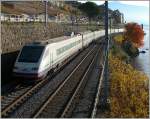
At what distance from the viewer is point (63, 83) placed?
25312mm

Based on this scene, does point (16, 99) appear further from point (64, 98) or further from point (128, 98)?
point (128, 98)

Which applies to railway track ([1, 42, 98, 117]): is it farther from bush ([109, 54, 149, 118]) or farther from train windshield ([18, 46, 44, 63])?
bush ([109, 54, 149, 118])

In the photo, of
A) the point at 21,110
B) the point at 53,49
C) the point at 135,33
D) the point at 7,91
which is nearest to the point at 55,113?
the point at 21,110

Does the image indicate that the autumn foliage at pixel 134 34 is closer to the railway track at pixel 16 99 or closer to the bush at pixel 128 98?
the bush at pixel 128 98

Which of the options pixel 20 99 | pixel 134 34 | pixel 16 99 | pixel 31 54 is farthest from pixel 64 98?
pixel 134 34

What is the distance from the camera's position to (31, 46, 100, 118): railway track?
58.5 feet

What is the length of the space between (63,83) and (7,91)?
4.28 meters

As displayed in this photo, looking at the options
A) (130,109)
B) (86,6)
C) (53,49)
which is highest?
(86,6)

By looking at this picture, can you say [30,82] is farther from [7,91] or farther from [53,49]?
[53,49]

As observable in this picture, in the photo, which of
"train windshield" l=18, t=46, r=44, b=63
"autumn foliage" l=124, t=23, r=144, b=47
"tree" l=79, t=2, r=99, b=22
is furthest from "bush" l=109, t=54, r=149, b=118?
"tree" l=79, t=2, r=99, b=22

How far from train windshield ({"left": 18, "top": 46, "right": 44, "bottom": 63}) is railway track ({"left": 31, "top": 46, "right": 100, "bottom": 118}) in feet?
7.80

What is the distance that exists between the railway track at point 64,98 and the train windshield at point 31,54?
2377 mm

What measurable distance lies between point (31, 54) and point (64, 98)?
494 cm

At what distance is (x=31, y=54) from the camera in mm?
24891
